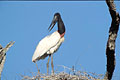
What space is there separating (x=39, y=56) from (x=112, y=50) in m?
2.27

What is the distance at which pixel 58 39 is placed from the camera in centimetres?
503

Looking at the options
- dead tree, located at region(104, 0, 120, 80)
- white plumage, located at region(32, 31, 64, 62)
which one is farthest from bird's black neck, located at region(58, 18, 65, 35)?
dead tree, located at region(104, 0, 120, 80)

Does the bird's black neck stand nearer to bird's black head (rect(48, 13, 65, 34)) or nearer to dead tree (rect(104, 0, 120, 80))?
bird's black head (rect(48, 13, 65, 34))

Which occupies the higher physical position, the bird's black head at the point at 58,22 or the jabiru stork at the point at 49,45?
the bird's black head at the point at 58,22

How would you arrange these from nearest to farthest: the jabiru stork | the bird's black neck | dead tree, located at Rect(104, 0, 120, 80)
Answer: dead tree, located at Rect(104, 0, 120, 80) < the jabiru stork < the bird's black neck

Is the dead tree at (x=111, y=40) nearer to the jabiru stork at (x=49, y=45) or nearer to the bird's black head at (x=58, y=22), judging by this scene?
the jabiru stork at (x=49, y=45)

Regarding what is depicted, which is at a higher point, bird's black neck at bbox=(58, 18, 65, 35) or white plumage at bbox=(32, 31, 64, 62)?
bird's black neck at bbox=(58, 18, 65, 35)

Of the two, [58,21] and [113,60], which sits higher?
[58,21]

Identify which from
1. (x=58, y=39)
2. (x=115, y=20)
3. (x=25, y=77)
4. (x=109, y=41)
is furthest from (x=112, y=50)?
(x=58, y=39)

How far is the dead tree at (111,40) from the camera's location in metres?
2.71

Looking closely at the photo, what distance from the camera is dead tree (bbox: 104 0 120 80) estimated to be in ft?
8.88

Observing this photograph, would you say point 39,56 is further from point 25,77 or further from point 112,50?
point 112,50

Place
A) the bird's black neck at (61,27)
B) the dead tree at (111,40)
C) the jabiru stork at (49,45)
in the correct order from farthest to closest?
the bird's black neck at (61,27) → the jabiru stork at (49,45) → the dead tree at (111,40)

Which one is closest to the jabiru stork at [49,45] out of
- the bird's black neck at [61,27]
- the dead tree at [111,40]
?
the bird's black neck at [61,27]
